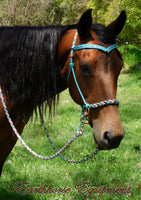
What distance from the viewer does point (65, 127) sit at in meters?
4.38

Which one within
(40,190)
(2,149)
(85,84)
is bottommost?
(40,190)

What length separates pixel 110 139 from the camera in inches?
56.3

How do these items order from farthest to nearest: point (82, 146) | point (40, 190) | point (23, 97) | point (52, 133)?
point (52, 133) < point (82, 146) < point (40, 190) < point (23, 97)

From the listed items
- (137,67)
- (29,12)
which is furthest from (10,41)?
(29,12)

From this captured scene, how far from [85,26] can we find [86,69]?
13.3 inches

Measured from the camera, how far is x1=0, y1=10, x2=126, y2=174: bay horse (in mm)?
1484

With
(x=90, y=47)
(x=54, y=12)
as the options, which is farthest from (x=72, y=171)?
(x=54, y=12)

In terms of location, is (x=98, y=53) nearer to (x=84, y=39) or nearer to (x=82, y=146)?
(x=84, y=39)

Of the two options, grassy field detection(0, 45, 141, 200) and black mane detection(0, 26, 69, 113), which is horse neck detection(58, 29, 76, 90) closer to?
black mane detection(0, 26, 69, 113)

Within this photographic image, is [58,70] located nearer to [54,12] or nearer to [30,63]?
[30,63]

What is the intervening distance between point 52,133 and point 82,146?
79 cm

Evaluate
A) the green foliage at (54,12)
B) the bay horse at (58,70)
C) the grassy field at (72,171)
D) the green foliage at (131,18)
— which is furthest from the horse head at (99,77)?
the green foliage at (131,18)

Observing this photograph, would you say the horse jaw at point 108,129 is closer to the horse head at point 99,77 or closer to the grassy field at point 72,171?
the horse head at point 99,77

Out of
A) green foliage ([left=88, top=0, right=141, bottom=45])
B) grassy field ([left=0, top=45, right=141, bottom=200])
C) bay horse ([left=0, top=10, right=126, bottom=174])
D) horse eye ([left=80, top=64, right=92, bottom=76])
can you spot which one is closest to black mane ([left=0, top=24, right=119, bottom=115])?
bay horse ([left=0, top=10, right=126, bottom=174])
